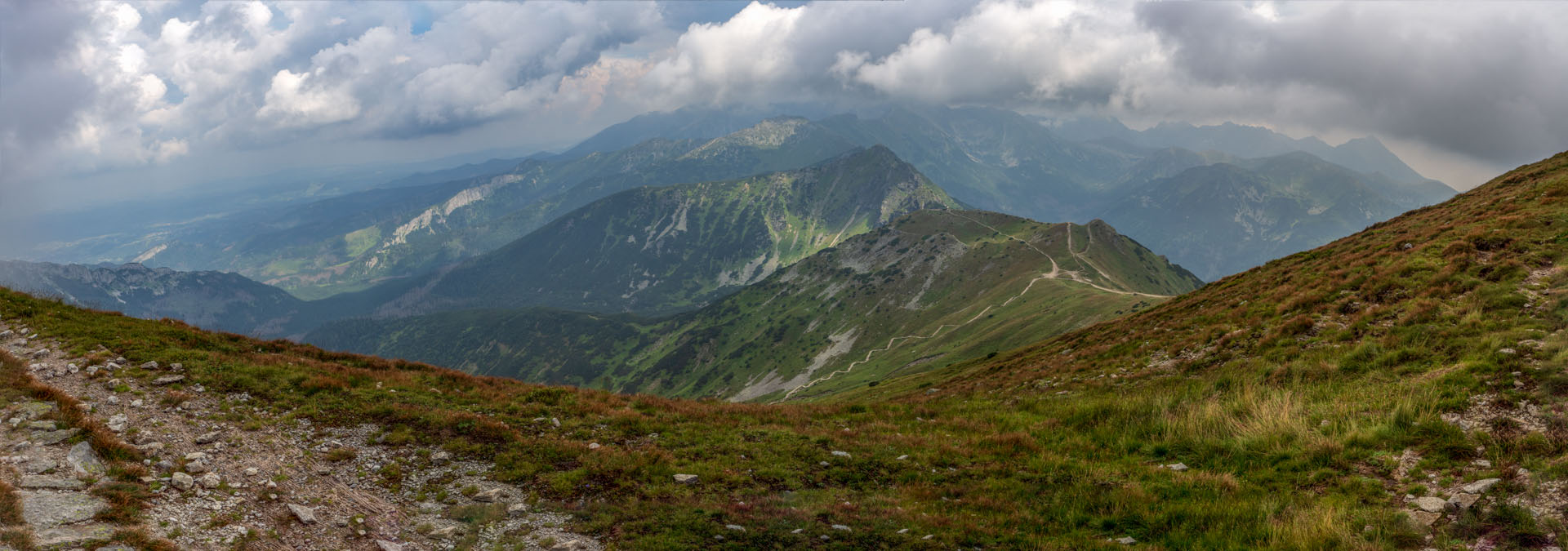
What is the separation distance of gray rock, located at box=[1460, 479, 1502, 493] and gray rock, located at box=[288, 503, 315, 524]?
23401mm

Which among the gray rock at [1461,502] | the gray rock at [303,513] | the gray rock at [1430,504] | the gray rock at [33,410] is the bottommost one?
the gray rock at [303,513]

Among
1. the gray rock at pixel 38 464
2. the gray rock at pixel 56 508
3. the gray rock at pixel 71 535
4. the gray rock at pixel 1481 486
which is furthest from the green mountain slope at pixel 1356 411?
the gray rock at pixel 38 464

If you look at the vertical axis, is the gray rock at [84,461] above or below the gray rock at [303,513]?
above

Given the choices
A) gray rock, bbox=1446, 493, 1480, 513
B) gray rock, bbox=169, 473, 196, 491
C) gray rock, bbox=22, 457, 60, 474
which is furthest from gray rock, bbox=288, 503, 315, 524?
gray rock, bbox=1446, 493, 1480, 513

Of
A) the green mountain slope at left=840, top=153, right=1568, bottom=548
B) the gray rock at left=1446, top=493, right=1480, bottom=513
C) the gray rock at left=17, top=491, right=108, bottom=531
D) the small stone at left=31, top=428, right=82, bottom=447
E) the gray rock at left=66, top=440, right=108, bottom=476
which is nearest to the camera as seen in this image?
the gray rock at left=1446, top=493, right=1480, bottom=513

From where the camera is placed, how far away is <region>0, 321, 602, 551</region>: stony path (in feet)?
39.8

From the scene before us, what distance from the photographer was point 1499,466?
11.0m

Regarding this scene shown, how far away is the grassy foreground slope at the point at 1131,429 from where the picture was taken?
39.7ft

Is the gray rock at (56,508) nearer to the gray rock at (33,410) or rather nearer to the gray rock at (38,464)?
the gray rock at (38,464)

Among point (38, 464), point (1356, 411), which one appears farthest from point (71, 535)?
point (1356, 411)

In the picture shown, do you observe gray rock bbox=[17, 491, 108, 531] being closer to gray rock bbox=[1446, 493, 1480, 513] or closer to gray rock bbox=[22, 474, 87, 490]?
gray rock bbox=[22, 474, 87, 490]

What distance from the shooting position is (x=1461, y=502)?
412 inches

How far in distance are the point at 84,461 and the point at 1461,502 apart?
28.9 meters

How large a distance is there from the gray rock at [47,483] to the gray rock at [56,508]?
0.33 m
